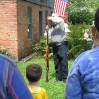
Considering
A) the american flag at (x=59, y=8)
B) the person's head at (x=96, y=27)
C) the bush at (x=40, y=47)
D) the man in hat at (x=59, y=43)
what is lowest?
the bush at (x=40, y=47)

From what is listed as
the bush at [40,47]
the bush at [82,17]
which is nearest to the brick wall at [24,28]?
the bush at [40,47]

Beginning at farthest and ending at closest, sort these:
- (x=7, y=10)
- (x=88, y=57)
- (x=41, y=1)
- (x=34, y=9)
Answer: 1. (x=41, y=1)
2. (x=34, y=9)
3. (x=7, y=10)
4. (x=88, y=57)

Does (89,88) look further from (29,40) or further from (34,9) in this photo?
(34,9)

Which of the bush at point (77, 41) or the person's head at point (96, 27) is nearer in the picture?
the person's head at point (96, 27)

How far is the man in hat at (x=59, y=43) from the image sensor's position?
9.19m

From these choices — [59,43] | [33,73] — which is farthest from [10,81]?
[59,43]

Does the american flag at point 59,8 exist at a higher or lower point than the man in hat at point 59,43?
higher

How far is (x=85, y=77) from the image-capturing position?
2.56m

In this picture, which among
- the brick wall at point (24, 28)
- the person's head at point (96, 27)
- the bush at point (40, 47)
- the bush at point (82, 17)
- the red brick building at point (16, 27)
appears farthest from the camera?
the bush at point (82, 17)

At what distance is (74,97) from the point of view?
2.61 metres

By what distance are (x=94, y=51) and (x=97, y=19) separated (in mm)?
250

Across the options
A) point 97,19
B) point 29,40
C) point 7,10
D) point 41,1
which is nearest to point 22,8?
point 7,10

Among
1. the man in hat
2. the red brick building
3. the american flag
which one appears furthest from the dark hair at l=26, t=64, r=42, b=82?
the red brick building

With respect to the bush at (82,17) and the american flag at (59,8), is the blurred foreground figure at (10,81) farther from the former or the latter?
the bush at (82,17)
